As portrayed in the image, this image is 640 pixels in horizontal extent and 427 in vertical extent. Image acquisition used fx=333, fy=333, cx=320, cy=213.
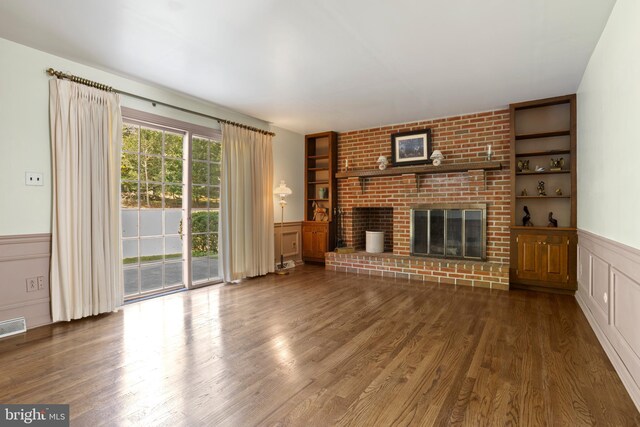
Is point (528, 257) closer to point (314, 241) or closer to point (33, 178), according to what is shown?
point (314, 241)

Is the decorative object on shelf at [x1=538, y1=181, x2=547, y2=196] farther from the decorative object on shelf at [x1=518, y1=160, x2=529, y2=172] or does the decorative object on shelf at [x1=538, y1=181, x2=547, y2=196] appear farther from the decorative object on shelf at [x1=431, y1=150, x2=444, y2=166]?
the decorative object on shelf at [x1=431, y1=150, x2=444, y2=166]

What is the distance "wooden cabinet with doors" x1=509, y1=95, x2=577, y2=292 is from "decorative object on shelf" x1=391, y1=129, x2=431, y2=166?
4.03 feet

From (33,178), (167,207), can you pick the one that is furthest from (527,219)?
(33,178)

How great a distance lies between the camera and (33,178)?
9.87 ft

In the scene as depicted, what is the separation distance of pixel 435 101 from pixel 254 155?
2746mm

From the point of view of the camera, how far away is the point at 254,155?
5215 millimetres

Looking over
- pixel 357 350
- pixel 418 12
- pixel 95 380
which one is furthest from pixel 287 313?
pixel 418 12

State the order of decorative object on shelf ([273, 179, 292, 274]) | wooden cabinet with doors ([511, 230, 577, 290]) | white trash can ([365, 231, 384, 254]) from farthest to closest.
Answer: white trash can ([365, 231, 384, 254]), decorative object on shelf ([273, 179, 292, 274]), wooden cabinet with doors ([511, 230, 577, 290])

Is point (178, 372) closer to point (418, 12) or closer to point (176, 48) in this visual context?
point (176, 48)

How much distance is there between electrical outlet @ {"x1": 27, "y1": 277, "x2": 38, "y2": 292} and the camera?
2.98 metres

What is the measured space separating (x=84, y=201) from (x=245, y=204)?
2134mm

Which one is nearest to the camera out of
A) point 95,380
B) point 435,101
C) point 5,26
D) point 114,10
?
point 95,380

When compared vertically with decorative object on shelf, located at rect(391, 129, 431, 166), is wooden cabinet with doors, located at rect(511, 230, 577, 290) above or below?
below

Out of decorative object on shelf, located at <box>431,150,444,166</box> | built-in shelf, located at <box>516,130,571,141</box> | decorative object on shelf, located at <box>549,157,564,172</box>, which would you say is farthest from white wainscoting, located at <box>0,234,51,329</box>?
decorative object on shelf, located at <box>549,157,564,172</box>
